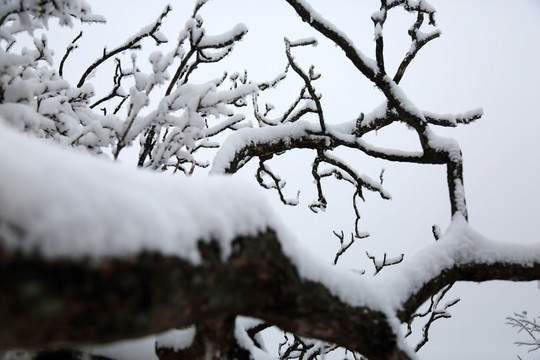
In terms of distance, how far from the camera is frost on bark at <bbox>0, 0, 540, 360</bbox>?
69 centimetres

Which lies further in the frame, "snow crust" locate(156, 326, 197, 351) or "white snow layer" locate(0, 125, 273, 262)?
"snow crust" locate(156, 326, 197, 351)

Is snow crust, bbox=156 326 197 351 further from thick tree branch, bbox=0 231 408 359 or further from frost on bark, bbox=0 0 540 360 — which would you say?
thick tree branch, bbox=0 231 408 359

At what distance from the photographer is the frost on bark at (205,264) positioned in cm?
69

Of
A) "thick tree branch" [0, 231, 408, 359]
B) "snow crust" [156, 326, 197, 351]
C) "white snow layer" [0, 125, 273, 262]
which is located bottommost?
"snow crust" [156, 326, 197, 351]

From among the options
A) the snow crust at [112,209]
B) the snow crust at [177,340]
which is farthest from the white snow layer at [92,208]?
the snow crust at [177,340]

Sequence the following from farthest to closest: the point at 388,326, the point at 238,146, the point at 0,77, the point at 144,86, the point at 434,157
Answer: the point at 238,146 → the point at 434,157 → the point at 144,86 → the point at 0,77 → the point at 388,326

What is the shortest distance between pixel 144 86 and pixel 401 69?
2487 mm

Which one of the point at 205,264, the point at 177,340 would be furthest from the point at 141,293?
the point at 177,340

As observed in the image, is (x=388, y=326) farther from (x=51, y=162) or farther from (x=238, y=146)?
(x=238, y=146)

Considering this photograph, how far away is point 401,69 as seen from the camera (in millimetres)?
3311

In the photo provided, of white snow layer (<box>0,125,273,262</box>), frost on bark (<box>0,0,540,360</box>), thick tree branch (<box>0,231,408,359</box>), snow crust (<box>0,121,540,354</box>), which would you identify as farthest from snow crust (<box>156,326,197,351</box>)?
white snow layer (<box>0,125,273,262</box>)

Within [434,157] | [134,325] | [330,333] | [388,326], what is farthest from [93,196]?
[434,157]

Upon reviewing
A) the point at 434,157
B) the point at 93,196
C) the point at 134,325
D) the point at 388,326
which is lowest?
the point at 388,326

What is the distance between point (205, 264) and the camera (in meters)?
0.91
